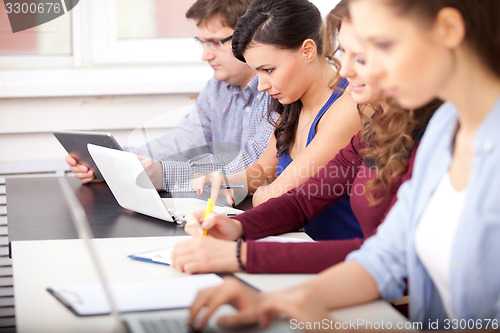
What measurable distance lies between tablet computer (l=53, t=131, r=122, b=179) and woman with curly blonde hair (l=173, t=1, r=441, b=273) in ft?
1.70

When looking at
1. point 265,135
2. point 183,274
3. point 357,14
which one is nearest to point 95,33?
point 265,135

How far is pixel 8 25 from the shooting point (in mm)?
2758

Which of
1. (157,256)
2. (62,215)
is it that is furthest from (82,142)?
(157,256)

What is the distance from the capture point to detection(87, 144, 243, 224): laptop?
156 centimetres

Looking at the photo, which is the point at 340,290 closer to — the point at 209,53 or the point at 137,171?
the point at 137,171

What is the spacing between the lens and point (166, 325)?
2.88 ft

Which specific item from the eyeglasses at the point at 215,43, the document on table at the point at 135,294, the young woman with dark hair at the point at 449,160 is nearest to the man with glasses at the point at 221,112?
the eyeglasses at the point at 215,43

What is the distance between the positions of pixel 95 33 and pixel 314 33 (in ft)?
4.15

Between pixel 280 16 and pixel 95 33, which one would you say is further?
pixel 95 33

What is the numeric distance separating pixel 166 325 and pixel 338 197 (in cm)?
83

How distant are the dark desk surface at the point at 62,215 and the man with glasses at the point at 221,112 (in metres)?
0.14

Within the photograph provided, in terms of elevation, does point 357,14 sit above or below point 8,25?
above

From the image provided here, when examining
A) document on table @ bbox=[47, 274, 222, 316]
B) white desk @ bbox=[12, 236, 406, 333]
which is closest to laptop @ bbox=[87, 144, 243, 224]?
white desk @ bbox=[12, 236, 406, 333]

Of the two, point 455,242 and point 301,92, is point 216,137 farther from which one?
point 455,242
